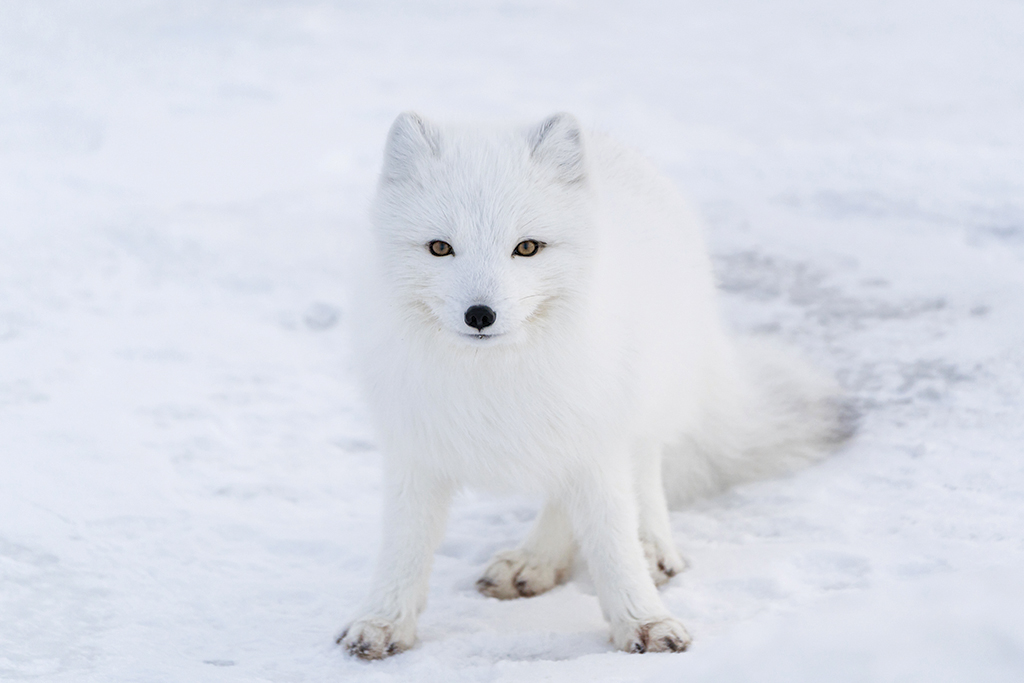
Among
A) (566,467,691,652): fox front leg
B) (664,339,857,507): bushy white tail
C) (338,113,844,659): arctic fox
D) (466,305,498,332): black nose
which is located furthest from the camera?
(664,339,857,507): bushy white tail

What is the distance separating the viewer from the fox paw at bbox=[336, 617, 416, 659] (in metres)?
2.15

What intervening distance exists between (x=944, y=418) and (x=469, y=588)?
5.51 feet

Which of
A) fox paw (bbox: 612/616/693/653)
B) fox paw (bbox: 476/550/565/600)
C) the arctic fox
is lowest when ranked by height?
fox paw (bbox: 476/550/565/600)

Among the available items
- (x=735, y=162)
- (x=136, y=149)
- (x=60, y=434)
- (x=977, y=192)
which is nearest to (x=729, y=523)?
(x=60, y=434)

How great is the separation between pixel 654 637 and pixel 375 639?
0.67 meters

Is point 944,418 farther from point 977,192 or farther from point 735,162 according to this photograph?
point 735,162

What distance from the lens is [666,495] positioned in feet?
9.57

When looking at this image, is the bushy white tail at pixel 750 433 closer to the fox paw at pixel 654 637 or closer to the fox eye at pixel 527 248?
the fox paw at pixel 654 637

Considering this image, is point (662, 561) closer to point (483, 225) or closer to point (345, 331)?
point (483, 225)

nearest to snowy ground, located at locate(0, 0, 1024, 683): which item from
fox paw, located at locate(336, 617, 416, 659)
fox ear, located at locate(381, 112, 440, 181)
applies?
fox paw, located at locate(336, 617, 416, 659)

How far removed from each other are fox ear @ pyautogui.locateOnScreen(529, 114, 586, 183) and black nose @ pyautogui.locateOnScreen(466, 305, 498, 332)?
17.9 inches

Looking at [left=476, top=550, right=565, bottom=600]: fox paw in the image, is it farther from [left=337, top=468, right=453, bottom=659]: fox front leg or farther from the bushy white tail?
the bushy white tail

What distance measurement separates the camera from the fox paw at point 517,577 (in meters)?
2.50

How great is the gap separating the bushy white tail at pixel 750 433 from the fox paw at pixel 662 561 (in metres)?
0.36
